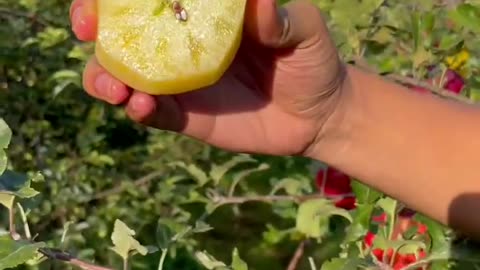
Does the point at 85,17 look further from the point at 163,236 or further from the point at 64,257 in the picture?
the point at 163,236

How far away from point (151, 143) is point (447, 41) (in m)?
1.36

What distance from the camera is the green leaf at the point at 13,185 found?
4.11 feet

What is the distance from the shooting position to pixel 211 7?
119cm

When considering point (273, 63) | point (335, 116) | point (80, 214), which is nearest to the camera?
point (273, 63)

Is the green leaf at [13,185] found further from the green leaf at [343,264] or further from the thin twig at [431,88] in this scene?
the thin twig at [431,88]

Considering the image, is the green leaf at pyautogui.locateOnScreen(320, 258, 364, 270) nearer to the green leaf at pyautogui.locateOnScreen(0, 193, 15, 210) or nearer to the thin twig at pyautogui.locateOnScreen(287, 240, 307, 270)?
the green leaf at pyautogui.locateOnScreen(0, 193, 15, 210)

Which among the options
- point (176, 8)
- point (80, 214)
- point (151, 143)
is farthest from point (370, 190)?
point (151, 143)

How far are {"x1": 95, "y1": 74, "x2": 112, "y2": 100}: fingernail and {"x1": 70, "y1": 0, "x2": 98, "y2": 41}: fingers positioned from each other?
0.04 metres

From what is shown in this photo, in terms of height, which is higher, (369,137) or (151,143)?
(369,137)

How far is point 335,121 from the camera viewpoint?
4.91 feet

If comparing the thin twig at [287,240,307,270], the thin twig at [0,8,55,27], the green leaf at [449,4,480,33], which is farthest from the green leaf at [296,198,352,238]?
the thin twig at [0,8,55,27]

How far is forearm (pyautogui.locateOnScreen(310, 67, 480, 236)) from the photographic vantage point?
4.95ft

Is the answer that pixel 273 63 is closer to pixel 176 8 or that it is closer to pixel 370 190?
pixel 176 8

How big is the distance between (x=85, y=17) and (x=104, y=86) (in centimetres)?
7
